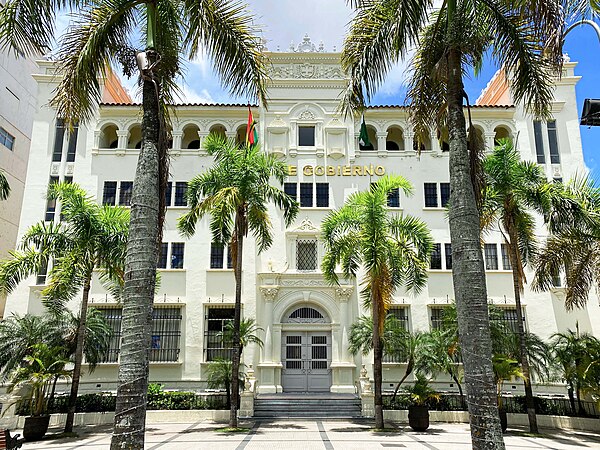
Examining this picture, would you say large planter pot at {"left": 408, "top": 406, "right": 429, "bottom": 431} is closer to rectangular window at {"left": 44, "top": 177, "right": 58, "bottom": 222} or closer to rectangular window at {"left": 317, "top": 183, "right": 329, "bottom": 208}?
rectangular window at {"left": 317, "top": 183, "right": 329, "bottom": 208}

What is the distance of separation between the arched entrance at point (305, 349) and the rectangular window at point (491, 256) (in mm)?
8068

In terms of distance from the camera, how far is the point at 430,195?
2542 centimetres

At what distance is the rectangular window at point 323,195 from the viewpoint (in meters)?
25.2

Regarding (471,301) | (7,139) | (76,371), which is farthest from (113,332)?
(471,301)

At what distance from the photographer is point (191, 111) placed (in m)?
26.1

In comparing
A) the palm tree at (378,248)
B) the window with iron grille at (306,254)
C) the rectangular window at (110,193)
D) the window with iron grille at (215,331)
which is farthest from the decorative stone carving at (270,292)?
the rectangular window at (110,193)

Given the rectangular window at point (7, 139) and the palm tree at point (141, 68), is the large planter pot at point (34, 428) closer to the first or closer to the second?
the palm tree at point (141, 68)

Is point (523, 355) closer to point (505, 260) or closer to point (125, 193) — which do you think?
point (505, 260)

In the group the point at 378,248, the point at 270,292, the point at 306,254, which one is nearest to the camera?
the point at 378,248

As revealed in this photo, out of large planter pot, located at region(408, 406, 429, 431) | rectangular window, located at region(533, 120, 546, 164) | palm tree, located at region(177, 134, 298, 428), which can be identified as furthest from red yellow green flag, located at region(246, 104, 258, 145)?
rectangular window, located at region(533, 120, 546, 164)

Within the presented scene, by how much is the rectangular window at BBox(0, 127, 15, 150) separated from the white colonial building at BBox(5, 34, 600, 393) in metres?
5.84

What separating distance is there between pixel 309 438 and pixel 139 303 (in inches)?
398

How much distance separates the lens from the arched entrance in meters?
23.2

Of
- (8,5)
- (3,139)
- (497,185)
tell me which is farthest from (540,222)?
(3,139)
